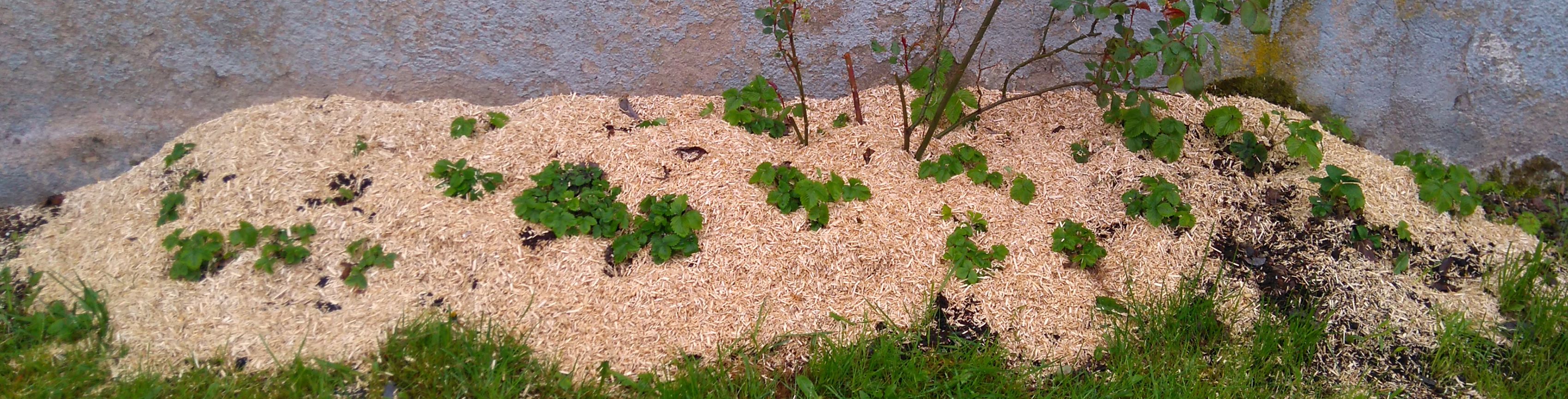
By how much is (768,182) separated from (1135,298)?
1.33m

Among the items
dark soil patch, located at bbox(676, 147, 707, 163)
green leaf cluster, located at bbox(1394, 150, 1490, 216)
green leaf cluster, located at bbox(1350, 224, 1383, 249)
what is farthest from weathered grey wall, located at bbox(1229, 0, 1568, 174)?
dark soil patch, located at bbox(676, 147, 707, 163)

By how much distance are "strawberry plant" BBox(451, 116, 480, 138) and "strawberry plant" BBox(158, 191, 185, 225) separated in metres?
0.99

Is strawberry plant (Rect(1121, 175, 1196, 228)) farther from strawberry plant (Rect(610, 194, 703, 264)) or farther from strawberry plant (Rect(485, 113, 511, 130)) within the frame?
strawberry plant (Rect(485, 113, 511, 130))

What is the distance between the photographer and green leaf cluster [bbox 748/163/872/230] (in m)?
2.95


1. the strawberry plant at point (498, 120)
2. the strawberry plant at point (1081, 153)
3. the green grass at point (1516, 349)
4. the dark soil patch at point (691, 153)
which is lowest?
the green grass at point (1516, 349)

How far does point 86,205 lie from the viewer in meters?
3.31

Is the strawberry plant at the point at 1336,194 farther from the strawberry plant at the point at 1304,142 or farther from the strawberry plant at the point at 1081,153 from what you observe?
the strawberry plant at the point at 1081,153

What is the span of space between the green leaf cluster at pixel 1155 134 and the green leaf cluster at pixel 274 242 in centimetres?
306

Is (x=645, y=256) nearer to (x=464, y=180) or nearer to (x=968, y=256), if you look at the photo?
(x=464, y=180)

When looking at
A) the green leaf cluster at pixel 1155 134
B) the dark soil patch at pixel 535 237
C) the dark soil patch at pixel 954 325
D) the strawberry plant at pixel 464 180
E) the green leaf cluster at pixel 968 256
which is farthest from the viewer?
the green leaf cluster at pixel 1155 134

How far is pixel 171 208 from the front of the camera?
310 cm

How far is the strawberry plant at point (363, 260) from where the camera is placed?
2826 mm

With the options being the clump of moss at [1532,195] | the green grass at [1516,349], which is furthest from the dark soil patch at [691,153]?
the clump of moss at [1532,195]

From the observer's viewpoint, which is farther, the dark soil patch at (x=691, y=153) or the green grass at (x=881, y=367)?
the dark soil patch at (x=691, y=153)
